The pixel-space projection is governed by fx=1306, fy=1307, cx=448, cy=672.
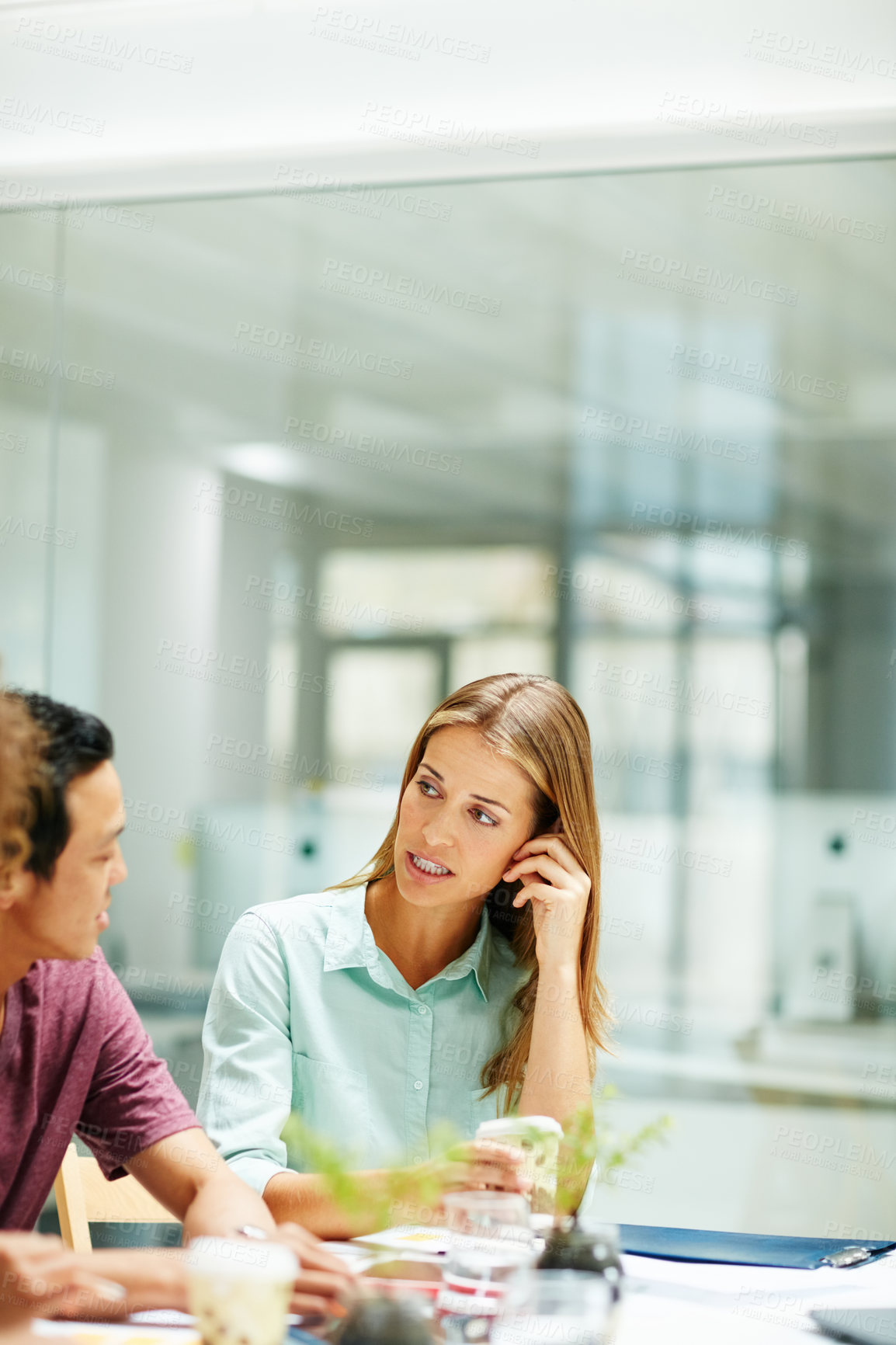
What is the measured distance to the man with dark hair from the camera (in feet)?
4.46

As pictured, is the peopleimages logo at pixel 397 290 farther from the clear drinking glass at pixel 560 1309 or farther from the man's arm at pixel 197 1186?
the clear drinking glass at pixel 560 1309

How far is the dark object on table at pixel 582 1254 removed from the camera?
1.23 metres

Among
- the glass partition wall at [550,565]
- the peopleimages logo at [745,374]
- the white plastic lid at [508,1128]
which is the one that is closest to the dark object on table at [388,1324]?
the white plastic lid at [508,1128]

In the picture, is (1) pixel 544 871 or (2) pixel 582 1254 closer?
(2) pixel 582 1254

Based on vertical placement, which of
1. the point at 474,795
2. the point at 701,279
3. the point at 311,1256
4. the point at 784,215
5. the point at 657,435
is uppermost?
the point at 784,215

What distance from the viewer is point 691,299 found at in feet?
10.0

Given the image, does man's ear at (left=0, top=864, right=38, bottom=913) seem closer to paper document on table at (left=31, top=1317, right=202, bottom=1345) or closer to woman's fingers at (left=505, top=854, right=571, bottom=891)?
paper document on table at (left=31, top=1317, right=202, bottom=1345)

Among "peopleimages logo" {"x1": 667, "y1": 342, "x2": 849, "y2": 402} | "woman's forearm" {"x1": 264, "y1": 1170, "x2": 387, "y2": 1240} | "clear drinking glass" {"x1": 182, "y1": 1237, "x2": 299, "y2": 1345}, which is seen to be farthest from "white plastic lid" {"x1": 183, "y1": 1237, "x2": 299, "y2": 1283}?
"peopleimages logo" {"x1": 667, "y1": 342, "x2": 849, "y2": 402}

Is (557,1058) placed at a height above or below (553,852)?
below

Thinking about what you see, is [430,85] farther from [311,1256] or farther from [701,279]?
[311,1256]

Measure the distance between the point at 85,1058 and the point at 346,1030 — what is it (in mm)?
480

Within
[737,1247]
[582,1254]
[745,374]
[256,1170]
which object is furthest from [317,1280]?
[745,374]

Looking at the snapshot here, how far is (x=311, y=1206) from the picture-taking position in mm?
1616

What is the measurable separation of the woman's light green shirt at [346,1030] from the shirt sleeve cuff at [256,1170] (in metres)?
0.08
